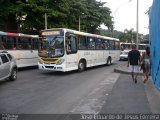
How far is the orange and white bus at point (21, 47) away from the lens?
20219 millimetres

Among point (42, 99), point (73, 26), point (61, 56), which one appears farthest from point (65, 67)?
point (73, 26)

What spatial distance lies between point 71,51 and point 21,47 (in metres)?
4.55

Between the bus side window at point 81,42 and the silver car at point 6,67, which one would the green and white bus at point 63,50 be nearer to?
the bus side window at point 81,42

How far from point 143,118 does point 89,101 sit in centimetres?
267

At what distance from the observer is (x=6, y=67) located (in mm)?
14273

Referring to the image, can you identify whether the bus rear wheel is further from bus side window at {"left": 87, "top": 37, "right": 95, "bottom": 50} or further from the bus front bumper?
the bus front bumper

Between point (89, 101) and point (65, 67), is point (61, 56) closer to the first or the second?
point (65, 67)

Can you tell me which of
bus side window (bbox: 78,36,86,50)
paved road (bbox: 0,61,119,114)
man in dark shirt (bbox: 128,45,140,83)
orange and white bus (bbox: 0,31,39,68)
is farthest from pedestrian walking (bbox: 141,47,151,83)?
orange and white bus (bbox: 0,31,39,68)

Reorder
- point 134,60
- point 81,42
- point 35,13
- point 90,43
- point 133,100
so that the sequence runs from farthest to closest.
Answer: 1. point 35,13
2. point 90,43
3. point 81,42
4. point 134,60
5. point 133,100

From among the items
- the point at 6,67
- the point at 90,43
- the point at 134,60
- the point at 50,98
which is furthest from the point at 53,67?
the point at 50,98

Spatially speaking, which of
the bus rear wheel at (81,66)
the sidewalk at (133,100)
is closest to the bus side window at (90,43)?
the bus rear wheel at (81,66)

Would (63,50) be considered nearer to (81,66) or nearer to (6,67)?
(81,66)

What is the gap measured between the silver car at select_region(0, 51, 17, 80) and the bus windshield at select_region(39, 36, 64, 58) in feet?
11.5

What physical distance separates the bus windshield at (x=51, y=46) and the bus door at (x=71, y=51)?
417 mm
